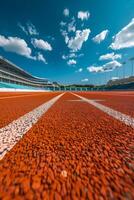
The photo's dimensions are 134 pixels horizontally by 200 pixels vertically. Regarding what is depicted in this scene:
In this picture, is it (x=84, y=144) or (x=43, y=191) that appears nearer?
(x=43, y=191)

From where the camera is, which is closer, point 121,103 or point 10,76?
point 121,103

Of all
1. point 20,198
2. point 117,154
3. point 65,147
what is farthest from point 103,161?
point 20,198

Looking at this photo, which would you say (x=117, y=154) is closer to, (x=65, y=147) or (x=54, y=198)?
(x=65, y=147)

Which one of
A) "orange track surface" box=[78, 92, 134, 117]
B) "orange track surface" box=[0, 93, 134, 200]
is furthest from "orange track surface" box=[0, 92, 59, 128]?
"orange track surface" box=[78, 92, 134, 117]

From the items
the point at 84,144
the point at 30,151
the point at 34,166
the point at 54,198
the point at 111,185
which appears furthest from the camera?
the point at 84,144

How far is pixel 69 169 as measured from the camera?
102 centimetres

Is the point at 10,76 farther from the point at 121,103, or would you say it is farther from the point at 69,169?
the point at 69,169

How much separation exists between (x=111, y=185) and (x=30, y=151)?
2.78ft

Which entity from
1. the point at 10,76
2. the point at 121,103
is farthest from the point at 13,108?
the point at 10,76

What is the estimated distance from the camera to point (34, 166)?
106 centimetres

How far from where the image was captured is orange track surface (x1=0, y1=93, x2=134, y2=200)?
0.78 m

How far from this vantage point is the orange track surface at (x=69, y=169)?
2.56 ft

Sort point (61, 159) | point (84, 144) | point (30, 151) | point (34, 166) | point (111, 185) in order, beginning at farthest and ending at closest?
point (84, 144) < point (30, 151) < point (61, 159) < point (34, 166) < point (111, 185)

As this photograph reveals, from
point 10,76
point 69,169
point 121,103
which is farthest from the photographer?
point 10,76
